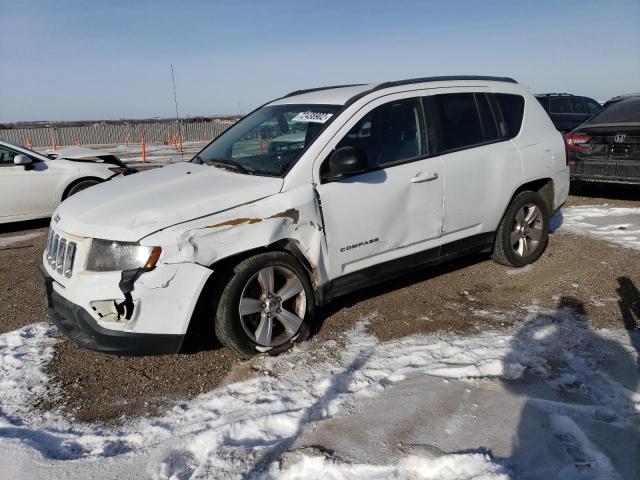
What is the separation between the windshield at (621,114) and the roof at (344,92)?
3958 mm

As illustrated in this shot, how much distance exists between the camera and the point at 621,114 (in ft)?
27.0

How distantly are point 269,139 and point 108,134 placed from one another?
3275 cm

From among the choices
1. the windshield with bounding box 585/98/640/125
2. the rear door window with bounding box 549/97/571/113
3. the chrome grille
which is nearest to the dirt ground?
the chrome grille

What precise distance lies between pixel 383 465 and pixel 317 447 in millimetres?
349

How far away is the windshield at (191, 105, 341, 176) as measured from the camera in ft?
12.8

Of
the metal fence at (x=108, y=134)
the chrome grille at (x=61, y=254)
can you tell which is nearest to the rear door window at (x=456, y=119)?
the chrome grille at (x=61, y=254)

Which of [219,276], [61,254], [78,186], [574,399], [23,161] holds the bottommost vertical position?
[574,399]

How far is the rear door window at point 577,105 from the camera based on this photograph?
564 inches

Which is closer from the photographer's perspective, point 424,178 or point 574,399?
point 574,399

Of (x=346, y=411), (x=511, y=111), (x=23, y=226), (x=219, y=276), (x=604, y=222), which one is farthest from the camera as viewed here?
(x=23, y=226)

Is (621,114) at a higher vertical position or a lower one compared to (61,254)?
higher

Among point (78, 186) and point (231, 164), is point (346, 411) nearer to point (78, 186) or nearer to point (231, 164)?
point (231, 164)

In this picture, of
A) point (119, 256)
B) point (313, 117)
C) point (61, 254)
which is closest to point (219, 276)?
point (119, 256)

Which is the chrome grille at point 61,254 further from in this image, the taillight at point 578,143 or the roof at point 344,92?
the taillight at point 578,143
